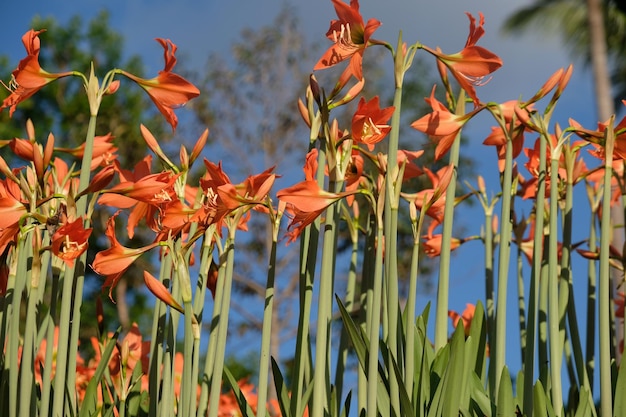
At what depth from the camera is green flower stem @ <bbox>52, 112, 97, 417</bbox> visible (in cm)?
193

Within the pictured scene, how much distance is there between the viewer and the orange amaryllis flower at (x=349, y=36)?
1.93m

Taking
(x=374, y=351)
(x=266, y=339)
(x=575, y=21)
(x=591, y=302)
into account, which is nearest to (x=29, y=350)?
(x=266, y=339)

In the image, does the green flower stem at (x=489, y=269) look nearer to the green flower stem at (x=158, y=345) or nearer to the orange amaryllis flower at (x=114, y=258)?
the green flower stem at (x=158, y=345)

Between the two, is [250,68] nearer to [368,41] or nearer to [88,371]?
[88,371]

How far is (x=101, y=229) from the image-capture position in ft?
58.4

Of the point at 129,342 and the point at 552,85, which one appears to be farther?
the point at 129,342

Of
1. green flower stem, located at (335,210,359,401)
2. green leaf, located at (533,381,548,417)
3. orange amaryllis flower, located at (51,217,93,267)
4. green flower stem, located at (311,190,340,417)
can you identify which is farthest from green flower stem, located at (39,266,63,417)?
green leaf, located at (533,381,548,417)

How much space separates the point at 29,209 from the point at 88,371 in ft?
4.71

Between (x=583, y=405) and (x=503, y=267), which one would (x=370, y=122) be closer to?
(x=503, y=267)

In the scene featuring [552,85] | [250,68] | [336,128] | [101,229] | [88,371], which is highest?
[250,68]

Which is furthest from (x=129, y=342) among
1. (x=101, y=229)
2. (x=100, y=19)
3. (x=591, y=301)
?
(x=100, y=19)

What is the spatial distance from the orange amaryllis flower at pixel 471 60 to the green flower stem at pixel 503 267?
209 millimetres

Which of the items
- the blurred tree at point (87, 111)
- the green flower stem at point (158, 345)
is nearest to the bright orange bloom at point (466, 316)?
the green flower stem at point (158, 345)

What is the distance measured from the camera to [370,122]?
6.31 feet
